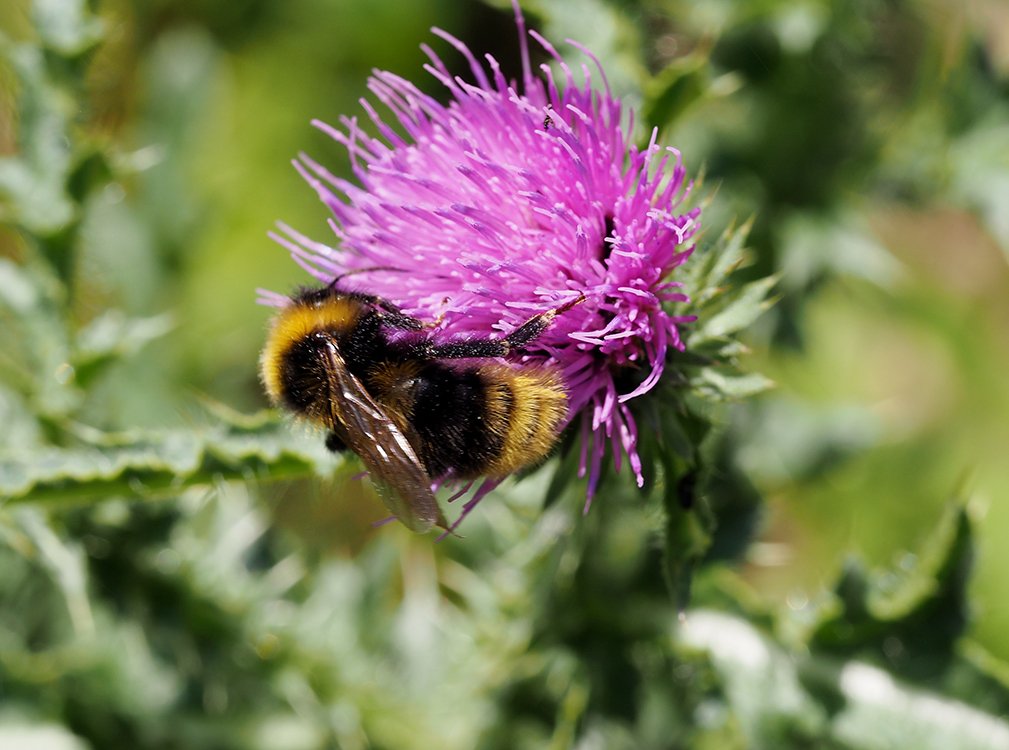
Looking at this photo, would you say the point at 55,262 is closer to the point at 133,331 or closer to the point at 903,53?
the point at 133,331

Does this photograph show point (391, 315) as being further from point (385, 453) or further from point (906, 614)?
point (906, 614)

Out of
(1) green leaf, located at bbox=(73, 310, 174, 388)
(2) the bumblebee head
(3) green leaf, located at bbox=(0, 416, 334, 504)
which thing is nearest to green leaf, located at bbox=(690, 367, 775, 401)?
(2) the bumblebee head

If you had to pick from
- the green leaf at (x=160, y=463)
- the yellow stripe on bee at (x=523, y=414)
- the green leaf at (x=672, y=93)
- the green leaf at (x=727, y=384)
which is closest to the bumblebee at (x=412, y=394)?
the yellow stripe on bee at (x=523, y=414)

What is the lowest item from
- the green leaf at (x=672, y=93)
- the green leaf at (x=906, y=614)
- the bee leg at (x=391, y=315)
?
the green leaf at (x=906, y=614)

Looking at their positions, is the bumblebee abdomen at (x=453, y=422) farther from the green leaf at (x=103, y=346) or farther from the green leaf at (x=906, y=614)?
the green leaf at (x=103, y=346)

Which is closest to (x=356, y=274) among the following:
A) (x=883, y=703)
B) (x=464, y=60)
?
(x=883, y=703)

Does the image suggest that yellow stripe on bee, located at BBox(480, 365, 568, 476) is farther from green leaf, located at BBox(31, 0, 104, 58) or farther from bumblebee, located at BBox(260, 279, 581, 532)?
green leaf, located at BBox(31, 0, 104, 58)

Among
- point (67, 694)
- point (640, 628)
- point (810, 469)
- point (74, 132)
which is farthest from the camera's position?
point (810, 469)
